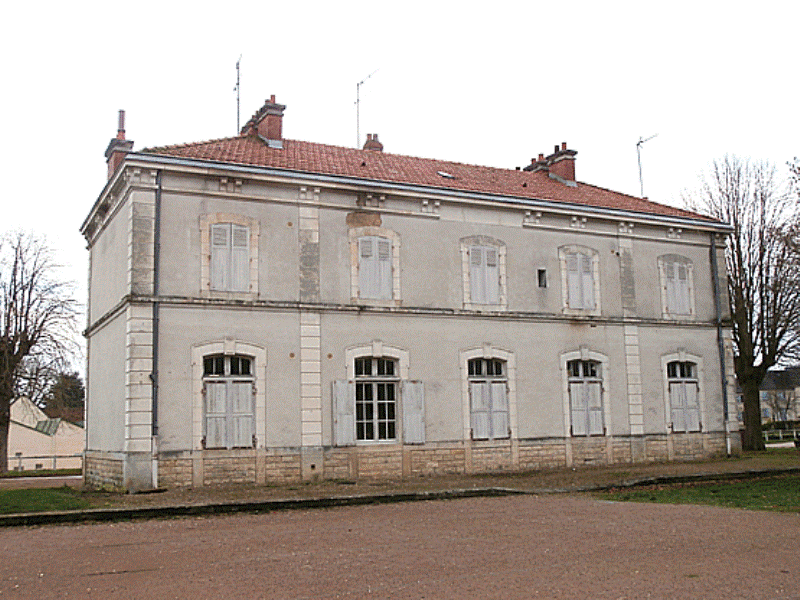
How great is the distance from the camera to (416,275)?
18266 mm

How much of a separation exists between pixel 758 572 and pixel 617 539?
6.25 feet

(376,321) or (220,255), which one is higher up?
(220,255)

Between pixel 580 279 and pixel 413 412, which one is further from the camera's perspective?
pixel 580 279

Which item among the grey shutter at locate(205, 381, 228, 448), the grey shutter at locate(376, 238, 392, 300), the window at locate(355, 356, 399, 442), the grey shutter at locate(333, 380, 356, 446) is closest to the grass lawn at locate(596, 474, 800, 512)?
the window at locate(355, 356, 399, 442)

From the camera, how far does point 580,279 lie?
2030 cm

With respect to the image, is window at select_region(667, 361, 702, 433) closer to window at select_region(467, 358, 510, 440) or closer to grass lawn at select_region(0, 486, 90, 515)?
window at select_region(467, 358, 510, 440)

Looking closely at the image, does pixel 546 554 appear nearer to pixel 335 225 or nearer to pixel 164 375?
pixel 164 375

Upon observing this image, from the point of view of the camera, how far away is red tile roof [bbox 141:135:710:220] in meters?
17.6

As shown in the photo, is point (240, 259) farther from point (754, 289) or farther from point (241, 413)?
point (754, 289)

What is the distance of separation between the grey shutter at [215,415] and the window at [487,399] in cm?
541

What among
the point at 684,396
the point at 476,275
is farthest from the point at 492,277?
the point at 684,396

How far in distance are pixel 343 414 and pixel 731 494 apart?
7.25m

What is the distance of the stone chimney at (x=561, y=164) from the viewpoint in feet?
78.2

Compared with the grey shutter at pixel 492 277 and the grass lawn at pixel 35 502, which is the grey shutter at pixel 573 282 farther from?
the grass lawn at pixel 35 502
